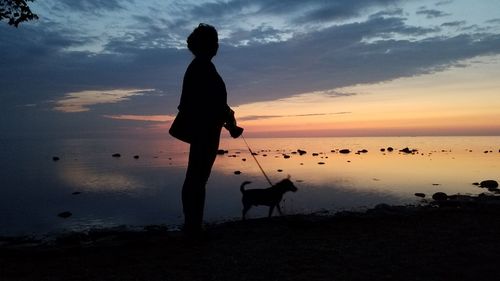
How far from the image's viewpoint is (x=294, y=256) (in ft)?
16.6

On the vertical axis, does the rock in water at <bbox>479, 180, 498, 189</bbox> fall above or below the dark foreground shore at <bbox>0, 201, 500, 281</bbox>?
below

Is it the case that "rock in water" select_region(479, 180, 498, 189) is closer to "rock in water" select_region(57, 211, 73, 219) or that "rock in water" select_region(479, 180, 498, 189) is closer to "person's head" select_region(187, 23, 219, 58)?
"rock in water" select_region(57, 211, 73, 219)

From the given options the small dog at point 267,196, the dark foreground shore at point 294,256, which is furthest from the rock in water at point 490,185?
the dark foreground shore at point 294,256

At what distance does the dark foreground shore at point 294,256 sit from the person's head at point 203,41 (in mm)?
2868

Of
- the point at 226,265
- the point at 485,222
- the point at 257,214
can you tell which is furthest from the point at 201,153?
the point at 257,214

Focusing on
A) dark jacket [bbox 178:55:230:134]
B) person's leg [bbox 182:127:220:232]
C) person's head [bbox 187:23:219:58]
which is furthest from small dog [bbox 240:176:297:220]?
person's head [bbox 187:23:219:58]

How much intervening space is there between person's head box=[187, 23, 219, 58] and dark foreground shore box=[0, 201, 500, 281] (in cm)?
287

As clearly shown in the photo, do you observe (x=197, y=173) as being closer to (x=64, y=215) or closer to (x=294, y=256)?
(x=294, y=256)

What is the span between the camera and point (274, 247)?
5.54 metres

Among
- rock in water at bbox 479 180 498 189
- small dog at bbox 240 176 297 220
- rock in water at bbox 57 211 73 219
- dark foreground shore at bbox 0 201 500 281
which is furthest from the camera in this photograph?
rock in water at bbox 479 180 498 189

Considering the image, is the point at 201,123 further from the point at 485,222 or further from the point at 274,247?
the point at 485,222

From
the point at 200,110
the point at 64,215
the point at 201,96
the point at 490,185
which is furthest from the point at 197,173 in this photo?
the point at 490,185

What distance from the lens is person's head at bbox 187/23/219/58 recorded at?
562 centimetres

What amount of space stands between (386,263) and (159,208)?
16.3 m
